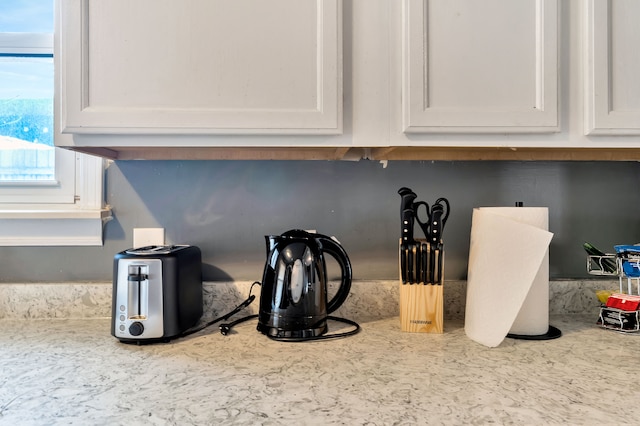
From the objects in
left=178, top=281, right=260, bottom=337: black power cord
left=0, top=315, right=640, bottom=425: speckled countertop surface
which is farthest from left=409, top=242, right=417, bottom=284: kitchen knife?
left=178, top=281, right=260, bottom=337: black power cord

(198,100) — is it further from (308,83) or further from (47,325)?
(47,325)

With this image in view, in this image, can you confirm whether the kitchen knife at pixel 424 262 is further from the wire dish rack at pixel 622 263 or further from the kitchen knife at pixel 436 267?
the wire dish rack at pixel 622 263

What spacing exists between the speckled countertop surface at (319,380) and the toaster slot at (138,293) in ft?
0.28

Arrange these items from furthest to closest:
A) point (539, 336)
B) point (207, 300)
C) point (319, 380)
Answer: point (207, 300) < point (539, 336) < point (319, 380)

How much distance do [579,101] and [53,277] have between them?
153 centimetres

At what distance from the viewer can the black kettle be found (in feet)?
3.19

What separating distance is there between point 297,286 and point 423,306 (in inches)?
13.1

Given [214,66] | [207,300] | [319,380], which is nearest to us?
[319,380]

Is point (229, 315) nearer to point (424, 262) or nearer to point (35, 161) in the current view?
point (424, 262)

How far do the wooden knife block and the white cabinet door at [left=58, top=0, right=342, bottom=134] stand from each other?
457 millimetres

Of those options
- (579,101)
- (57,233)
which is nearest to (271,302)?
(57,233)

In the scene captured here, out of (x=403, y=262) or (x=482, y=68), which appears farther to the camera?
(x=403, y=262)

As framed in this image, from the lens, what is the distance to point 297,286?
97cm

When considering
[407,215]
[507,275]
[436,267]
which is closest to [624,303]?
[507,275]
